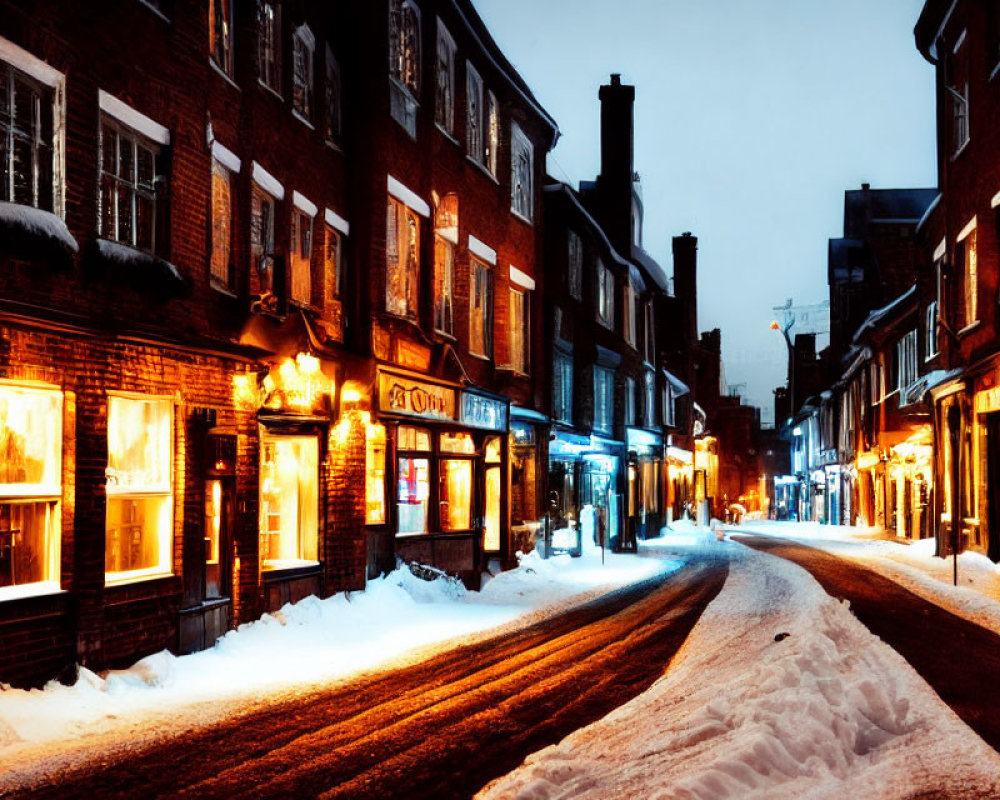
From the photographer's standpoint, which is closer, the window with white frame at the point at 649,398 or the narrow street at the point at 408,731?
the narrow street at the point at 408,731

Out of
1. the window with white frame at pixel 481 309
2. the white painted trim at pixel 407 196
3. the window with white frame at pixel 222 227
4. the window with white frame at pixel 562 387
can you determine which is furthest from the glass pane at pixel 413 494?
the window with white frame at pixel 562 387

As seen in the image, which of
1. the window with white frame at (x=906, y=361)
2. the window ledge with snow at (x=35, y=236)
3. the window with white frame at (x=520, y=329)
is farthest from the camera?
the window with white frame at (x=906, y=361)

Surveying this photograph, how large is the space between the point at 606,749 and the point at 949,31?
24504 mm

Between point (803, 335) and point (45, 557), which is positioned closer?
point (45, 557)

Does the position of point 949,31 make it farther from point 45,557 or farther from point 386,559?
point 45,557

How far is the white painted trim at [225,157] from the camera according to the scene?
13703 millimetres

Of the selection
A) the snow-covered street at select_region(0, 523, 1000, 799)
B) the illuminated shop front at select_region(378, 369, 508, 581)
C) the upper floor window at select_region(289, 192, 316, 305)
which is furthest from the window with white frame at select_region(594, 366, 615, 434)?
the upper floor window at select_region(289, 192, 316, 305)

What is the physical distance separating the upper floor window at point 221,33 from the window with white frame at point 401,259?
4.55 meters

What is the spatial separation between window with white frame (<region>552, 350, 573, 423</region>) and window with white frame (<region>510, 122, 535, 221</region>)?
14.3 ft

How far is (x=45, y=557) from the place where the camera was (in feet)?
35.5

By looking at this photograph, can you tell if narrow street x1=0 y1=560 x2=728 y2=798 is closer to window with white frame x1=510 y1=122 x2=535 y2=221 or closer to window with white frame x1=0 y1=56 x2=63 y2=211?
window with white frame x1=0 y1=56 x2=63 y2=211

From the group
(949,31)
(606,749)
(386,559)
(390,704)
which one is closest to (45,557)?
(390,704)

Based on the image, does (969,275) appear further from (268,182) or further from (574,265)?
(268,182)

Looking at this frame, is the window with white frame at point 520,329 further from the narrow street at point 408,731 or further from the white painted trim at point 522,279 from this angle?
the narrow street at point 408,731
